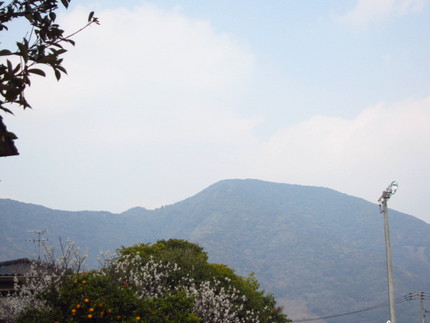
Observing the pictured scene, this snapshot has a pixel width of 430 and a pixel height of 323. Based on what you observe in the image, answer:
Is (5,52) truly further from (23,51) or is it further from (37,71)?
(37,71)

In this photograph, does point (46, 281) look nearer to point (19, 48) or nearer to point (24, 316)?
point (24, 316)

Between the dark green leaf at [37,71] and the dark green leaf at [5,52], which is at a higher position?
the dark green leaf at [5,52]

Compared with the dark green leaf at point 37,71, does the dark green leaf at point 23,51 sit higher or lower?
higher

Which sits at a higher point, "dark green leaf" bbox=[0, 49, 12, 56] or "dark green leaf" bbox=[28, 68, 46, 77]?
"dark green leaf" bbox=[0, 49, 12, 56]

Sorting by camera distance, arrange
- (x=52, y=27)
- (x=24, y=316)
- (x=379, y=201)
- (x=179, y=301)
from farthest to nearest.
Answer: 1. (x=379, y=201)
2. (x=179, y=301)
3. (x=24, y=316)
4. (x=52, y=27)

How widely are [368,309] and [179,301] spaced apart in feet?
637

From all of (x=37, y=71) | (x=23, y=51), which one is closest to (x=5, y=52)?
(x=23, y=51)

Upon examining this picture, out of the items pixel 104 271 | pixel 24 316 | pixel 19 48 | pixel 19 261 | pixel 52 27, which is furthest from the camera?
pixel 19 261

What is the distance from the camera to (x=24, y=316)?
1049cm

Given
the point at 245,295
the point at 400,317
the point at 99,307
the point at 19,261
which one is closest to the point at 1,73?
the point at 99,307

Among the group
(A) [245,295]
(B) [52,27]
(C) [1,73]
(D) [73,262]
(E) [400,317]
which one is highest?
(B) [52,27]

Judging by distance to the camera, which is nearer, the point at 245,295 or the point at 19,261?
the point at 245,295

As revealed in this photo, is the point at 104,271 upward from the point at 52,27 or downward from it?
downward

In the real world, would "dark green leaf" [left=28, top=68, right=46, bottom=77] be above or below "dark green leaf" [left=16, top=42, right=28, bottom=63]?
below
